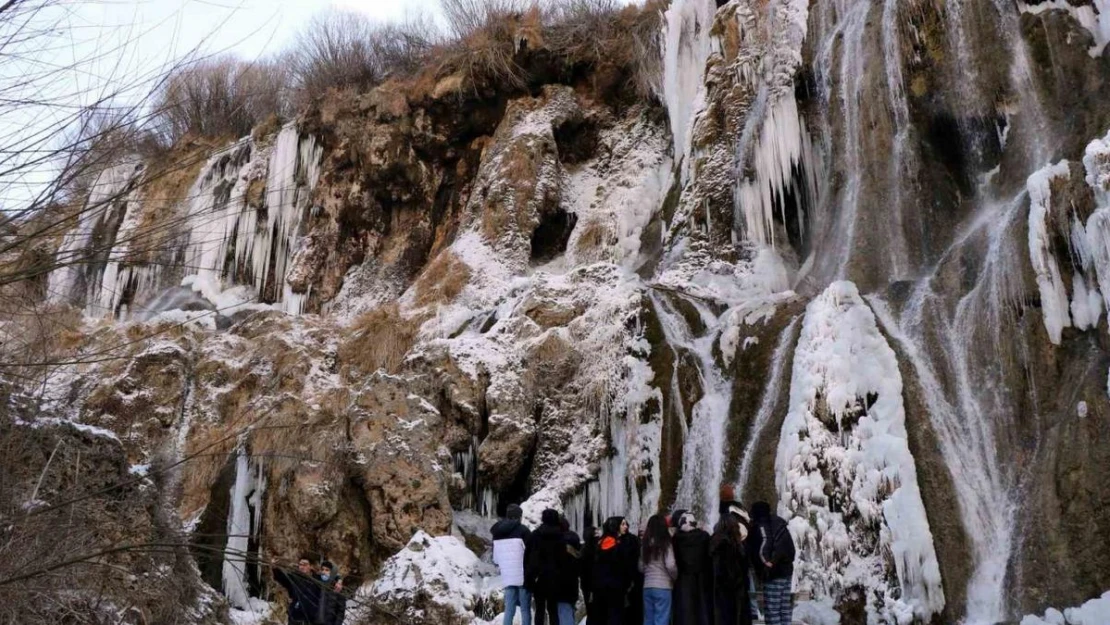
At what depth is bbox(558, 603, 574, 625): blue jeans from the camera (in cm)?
765

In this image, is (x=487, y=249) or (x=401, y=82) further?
(x=401, y=82)

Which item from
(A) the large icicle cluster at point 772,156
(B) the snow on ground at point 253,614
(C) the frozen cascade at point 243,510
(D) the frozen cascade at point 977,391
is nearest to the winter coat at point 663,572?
(D) the frozen cascade at point 977,391

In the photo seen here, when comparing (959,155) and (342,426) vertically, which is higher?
(959,155)

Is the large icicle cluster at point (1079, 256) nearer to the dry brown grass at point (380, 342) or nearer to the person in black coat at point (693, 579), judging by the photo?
the person in black coat at point (693, 579)

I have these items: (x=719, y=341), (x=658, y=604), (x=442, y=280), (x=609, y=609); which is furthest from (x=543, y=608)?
(x=442, y=280)

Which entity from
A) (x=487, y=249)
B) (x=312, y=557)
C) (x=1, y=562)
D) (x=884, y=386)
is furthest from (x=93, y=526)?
(x=487, y=249)

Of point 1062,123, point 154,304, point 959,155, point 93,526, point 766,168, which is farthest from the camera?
point 154,304

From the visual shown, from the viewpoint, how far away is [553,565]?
7602mm

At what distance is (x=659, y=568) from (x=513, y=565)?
1377mm

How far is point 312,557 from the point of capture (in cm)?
1200

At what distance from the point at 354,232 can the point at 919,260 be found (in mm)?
14578

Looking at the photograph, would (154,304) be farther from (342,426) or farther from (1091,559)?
(1091,559)

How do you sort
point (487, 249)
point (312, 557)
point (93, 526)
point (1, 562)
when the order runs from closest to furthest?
point (1, 562), point (93, 526), point (312, 557), point (487, 249)

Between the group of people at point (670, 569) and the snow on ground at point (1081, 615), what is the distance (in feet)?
9.30
